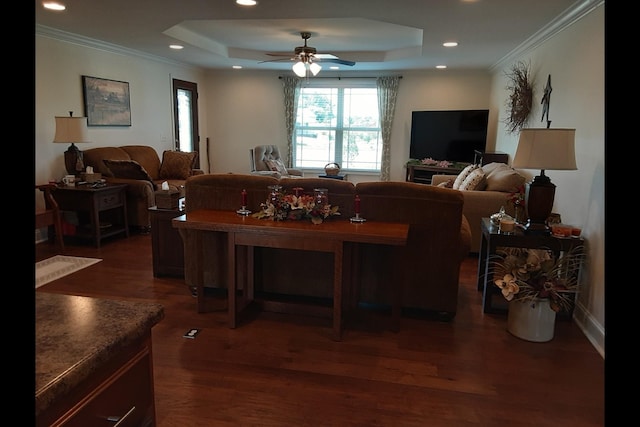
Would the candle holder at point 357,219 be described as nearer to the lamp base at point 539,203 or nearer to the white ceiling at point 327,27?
the lamp base at point 539,203

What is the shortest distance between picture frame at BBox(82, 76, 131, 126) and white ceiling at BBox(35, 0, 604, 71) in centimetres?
50

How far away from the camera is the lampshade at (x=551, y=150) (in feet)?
9.23

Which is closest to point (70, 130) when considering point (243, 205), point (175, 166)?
point (175, 166)

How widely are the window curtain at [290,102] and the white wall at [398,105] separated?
6.3 inches

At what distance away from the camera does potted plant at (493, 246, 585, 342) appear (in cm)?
275

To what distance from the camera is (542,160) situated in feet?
9.32

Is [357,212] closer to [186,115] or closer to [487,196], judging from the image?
[487,196]

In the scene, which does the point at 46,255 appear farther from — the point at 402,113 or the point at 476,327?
the point at 402,113

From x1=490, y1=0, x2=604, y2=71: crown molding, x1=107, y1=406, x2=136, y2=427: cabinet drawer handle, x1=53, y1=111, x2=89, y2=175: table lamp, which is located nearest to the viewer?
x1=107, y1=406, x2=136, y2=427: cabinet drawer handle

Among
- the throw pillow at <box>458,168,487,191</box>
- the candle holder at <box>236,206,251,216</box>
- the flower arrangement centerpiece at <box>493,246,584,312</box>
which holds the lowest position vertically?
the flower arrangement centerpiece at <box>493,246,584,312</box>

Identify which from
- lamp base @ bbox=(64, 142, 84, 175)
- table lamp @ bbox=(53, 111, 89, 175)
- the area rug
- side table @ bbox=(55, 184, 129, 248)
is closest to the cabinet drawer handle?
the area rug

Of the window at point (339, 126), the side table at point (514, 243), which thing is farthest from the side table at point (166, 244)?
the window at point (339, 126)

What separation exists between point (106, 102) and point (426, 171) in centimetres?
494

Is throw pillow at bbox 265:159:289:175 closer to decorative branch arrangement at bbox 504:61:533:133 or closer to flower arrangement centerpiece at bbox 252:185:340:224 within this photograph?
decorative branch arrangement at bbox 504:61:533:133
